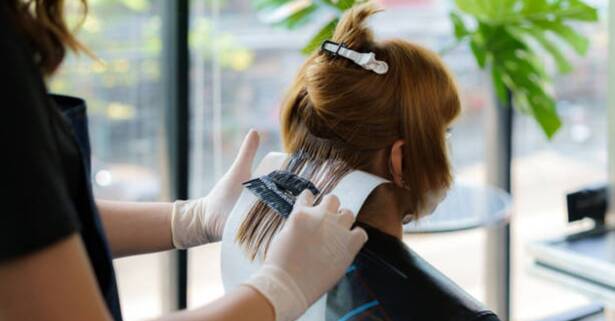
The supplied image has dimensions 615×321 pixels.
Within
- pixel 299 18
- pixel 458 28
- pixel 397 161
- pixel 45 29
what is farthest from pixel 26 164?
pixel 458 28

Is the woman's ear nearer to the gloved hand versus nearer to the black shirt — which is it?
the gloved hand

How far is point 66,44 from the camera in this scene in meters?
0.96

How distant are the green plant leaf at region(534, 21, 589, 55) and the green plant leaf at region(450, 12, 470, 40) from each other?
20 cm

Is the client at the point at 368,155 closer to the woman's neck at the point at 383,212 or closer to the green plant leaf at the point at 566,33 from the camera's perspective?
the woman's neck at the point at 383,212

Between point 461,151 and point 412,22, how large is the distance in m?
0.57

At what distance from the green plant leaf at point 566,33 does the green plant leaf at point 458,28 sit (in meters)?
0.20

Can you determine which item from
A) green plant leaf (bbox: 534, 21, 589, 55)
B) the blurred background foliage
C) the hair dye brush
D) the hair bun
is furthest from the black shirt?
green plant leaf (bbox: 534, 21, 589, 55)

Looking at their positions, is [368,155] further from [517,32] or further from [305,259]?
[517,32]

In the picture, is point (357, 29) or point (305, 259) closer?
point (305, 259)

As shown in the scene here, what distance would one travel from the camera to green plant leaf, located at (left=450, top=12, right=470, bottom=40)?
7.58 ft

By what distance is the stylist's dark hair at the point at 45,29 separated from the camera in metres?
0.88

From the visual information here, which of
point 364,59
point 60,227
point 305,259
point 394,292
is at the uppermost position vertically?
point 364,59

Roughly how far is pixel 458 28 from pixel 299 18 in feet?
1.51

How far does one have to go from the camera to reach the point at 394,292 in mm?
1247
